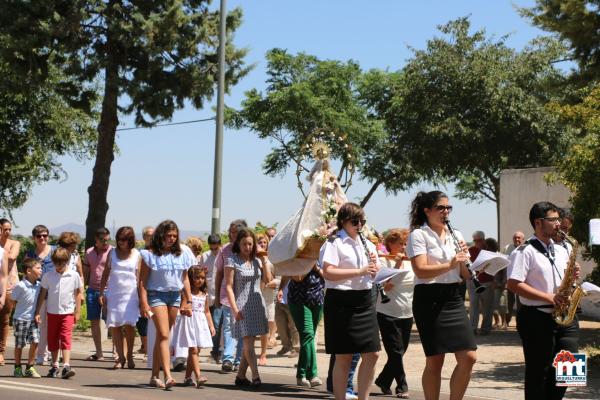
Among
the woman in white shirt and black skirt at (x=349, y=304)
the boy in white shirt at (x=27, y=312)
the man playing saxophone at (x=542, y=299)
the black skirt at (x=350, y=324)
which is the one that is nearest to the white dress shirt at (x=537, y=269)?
the man playing saxophone at (x=542, y=299)

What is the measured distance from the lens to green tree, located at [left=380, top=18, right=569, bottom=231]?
35500 mm

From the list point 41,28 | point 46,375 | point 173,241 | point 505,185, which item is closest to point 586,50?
point 505,185

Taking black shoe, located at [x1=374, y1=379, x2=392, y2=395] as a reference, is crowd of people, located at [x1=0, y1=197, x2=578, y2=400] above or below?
above

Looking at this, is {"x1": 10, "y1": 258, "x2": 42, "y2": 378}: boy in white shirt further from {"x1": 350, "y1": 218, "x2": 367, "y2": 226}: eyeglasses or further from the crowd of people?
{"x1": 350, "y1": 218, "x2": 367, "y2": 226}: eyeglasses

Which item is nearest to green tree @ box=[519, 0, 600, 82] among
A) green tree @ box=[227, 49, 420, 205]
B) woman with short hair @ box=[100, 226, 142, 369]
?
woman with short hair @ box=[100, 226, 142, 369]

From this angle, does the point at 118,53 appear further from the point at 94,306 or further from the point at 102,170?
the point at 94,306

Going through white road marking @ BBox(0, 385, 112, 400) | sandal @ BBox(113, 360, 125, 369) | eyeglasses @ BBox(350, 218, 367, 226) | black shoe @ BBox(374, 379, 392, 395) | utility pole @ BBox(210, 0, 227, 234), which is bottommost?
white road marking @ BBox(0, 385, 112, 400)

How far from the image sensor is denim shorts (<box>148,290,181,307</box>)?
1218 cm

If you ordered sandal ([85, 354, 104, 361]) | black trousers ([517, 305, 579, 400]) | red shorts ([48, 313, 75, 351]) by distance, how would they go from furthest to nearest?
sandal ([85, 354, 104, 361]) → red shorts ([48, 313, 75, 351]) → black trousers ([517, 305, 579, 400])

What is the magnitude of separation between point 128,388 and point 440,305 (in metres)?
4.53

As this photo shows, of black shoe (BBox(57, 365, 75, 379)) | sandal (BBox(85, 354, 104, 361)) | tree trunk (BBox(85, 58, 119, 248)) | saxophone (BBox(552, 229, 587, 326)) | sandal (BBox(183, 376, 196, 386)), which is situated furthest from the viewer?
tree trunk (BBox(85, 58, 119, 248))

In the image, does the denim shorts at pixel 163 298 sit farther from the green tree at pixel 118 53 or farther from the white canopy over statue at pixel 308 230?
the green tree at pixel 118 53

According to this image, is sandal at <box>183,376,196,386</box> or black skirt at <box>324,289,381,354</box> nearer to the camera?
black skirt at <box>324,289,381,354</box>

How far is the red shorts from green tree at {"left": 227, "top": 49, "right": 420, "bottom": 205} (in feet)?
111
